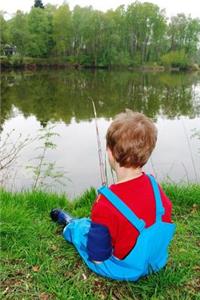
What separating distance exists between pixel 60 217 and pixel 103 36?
227ft

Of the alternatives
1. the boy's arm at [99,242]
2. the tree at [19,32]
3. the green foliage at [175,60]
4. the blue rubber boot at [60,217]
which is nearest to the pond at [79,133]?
the blue rubber boot at [60,217]

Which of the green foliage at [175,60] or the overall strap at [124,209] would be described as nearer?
the overall strap at [124,209]

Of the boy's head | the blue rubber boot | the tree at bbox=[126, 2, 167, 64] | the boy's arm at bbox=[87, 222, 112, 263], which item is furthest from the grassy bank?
the boy's arm at bbox=[87, 222, 112, 263]

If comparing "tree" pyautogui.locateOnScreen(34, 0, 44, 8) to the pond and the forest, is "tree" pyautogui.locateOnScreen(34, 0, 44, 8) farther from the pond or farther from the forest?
the pond

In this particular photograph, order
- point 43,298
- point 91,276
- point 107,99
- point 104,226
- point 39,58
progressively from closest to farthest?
1. point 104,226
2. point 43,298
3. point 91,276
4. point 107,99
5. point 39,58

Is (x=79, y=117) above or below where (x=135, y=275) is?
below

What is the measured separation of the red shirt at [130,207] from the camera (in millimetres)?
2492

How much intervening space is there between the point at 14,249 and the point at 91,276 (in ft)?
2.44

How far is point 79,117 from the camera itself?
591 inches

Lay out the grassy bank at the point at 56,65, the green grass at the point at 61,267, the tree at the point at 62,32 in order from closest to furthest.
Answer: the green grass at the point at 61,267, the grassy bank at the point at 56,65, the tree at the point at 62,32

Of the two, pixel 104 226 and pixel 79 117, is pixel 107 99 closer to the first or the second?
pixel 79 117

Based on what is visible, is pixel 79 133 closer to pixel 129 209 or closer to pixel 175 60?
pixel 129 209

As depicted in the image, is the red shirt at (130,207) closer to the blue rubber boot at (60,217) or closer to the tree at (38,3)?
the blue rubber boot at (60,217)

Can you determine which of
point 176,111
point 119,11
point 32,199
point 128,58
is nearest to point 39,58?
point 128,58
